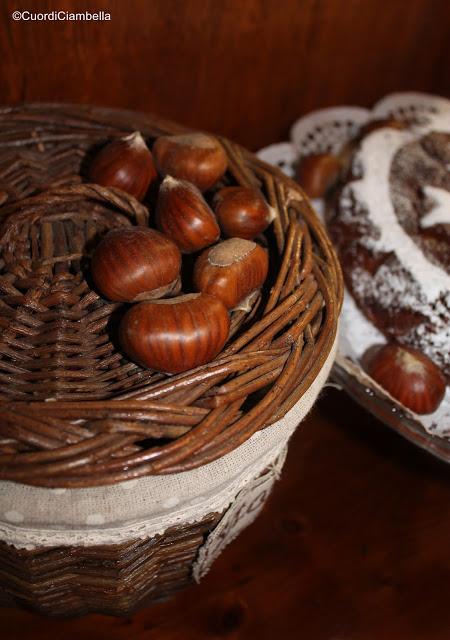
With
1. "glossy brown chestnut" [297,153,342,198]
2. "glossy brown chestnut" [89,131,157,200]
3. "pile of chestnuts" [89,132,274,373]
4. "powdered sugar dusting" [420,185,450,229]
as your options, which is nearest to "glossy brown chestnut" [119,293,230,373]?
"pile of chestnuts" [89,132,274,373]

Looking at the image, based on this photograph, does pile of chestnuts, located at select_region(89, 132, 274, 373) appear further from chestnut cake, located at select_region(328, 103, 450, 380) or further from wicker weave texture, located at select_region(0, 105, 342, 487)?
chestnut cake, located at select_region(328, 103, 450, 380)

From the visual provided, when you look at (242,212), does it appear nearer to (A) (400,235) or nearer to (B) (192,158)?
(B) (192,158)

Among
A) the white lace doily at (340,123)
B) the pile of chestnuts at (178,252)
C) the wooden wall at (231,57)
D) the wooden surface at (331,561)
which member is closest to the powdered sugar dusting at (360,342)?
the white lace doily at (340,123)

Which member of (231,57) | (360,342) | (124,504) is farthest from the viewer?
(231,57)

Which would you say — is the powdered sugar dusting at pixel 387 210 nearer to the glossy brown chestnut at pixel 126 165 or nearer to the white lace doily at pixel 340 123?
the white lace doily at pixel 340 123

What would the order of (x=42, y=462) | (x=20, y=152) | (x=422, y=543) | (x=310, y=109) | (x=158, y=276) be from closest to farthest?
(x=42, y=462)
(x=158, y=276)
(x=20, y=152)
(x=422, y=543)
(x=310, y=109)

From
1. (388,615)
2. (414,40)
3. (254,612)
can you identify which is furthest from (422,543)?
(414,40)

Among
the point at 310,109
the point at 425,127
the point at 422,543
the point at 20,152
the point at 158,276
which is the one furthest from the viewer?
the point at 310,109

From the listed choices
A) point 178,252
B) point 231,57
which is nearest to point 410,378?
point 178,252

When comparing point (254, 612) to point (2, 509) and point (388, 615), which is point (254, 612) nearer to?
point (388, 615)
